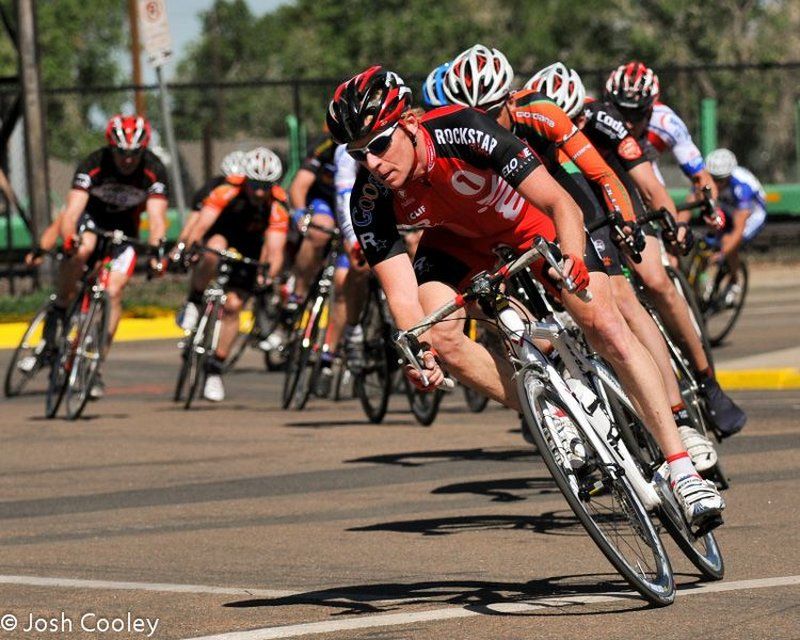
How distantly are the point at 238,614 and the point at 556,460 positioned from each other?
1200 millimetres

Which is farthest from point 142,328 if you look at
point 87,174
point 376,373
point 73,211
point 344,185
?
point 376,373

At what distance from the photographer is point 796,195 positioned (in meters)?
30.6

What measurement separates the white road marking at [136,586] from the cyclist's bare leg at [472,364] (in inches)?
40.3

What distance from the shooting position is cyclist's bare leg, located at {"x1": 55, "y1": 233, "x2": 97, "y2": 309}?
1433cm

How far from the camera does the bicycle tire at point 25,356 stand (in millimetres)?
14977

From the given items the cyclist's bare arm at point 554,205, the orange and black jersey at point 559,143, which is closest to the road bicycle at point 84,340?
the orange and black jersey at point 559,143

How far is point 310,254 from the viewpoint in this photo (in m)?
16.1

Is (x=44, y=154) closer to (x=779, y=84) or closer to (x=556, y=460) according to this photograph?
(x=556, y=460)

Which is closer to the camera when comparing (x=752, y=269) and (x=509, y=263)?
(x=509, y=263)

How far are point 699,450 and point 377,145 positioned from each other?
2.00 meters

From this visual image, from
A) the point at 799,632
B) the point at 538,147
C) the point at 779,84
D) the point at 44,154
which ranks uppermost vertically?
the point at 538,147

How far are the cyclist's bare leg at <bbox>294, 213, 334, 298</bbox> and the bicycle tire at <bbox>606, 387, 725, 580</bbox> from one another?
8495mm

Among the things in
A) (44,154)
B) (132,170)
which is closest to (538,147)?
(132,170)

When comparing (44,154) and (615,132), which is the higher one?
(615,132)
